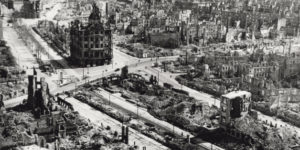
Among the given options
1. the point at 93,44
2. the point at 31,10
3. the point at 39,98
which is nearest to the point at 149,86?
the point at 39,98

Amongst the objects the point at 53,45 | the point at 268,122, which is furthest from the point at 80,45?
the point at 268,122

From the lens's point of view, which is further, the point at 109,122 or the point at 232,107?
the point at 109,122

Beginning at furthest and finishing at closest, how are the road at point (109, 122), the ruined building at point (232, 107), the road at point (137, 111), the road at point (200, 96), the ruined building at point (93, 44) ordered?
the ruined building at point (93, 44) < the road at point (200, 96) < the road at point (137, 111) < the ruined building at point (232, 107) < the road at point (109, 122)

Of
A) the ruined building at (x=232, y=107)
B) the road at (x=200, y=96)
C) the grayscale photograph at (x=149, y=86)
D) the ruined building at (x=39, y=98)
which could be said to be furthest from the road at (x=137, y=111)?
the ruined building at (x=39, y=98)

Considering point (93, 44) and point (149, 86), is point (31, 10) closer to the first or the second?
point (93, 44)

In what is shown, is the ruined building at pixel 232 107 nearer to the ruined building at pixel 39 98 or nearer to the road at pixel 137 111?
the road at pixel 137 111

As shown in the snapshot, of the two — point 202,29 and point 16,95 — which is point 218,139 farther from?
point 202,29

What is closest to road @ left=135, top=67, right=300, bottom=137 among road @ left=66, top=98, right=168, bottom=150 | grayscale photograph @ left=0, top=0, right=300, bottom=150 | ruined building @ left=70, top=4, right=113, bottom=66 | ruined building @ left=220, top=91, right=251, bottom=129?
grayscale photograph @ left=0, top=0, right=300, bottom=150
